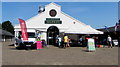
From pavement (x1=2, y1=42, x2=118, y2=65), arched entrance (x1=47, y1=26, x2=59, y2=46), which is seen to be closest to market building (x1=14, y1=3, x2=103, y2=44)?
arched entrance (x1=47, y1=26, x2=59, y2=46)

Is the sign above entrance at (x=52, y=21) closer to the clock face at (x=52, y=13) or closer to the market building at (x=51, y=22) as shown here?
the market building at (x=51, y=22)

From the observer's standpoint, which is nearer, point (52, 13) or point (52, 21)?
point (52, 21)

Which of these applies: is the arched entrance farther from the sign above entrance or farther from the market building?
the sign above entrance

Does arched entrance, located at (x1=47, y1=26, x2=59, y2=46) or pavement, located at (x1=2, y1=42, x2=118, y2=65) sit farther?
arched entrance, located at (x1=47, y1=26, x2=59, y2=46)

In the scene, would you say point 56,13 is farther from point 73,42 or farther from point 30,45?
point 30,45

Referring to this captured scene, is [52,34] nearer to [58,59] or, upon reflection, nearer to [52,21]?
[52,21]

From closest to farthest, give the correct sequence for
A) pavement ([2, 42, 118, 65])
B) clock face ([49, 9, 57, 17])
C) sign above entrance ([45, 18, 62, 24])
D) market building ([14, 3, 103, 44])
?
pavement ([2, 42, 118, 65]) → market building ([14, 3, 103, 44]) → sign above entrance ([45, 18, 62, 24]) → clock face ([49, 9, 57, 17])

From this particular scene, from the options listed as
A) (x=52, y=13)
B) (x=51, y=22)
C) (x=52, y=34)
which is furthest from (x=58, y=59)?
(x=52, y=13)

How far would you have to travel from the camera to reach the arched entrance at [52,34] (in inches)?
1216

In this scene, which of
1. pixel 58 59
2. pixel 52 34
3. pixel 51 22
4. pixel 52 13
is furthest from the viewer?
pixel 52 13

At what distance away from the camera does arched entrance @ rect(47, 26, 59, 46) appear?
30.9 metres

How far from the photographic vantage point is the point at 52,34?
102ft

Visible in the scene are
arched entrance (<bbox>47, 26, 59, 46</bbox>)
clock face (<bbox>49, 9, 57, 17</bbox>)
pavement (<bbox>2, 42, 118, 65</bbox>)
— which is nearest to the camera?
pavement (<bbox>2, 42, 118, 65</bbox>)

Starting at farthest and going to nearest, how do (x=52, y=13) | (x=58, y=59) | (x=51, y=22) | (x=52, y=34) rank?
(x=52, y=13) → (x=51, y=22) → (x=52, y=34) → (x=58, y=59)
